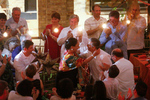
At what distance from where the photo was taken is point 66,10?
842cm

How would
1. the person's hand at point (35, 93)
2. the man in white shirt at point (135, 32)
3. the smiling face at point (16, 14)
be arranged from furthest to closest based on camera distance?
Result: the man in white shirt at point (135, 32)
the smiling face at point (16, 14)
the person's hand at point (35, 93)

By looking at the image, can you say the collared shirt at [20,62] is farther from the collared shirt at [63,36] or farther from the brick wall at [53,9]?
the brick wall at [53,9]

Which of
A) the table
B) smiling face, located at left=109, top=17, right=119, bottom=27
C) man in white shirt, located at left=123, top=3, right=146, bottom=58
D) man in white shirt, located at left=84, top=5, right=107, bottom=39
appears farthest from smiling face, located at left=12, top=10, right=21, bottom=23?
the table

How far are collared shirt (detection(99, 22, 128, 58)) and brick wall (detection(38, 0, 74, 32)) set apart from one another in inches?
111

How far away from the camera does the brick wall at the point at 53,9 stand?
27.2ft

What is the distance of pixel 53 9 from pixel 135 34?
2.85m

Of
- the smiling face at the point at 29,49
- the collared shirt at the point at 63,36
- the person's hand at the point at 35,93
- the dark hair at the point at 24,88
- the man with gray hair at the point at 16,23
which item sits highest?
the man with gray hair at the point at 16,23

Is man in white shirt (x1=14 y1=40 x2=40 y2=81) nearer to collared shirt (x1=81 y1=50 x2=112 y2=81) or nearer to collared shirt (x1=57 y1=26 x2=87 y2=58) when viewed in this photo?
collared shirt (x1=57 y1=26 x2=87 y2=58)

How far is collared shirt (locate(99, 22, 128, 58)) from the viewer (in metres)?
5.52

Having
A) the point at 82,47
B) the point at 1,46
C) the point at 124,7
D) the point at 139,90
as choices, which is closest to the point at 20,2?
the point at 124,7

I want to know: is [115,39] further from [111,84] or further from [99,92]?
[99,92]

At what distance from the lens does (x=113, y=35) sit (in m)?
5.61

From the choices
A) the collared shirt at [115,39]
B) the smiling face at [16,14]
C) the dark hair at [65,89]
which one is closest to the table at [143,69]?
the collared shirt at [115,39]

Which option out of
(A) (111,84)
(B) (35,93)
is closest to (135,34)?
(A) (111,84)
